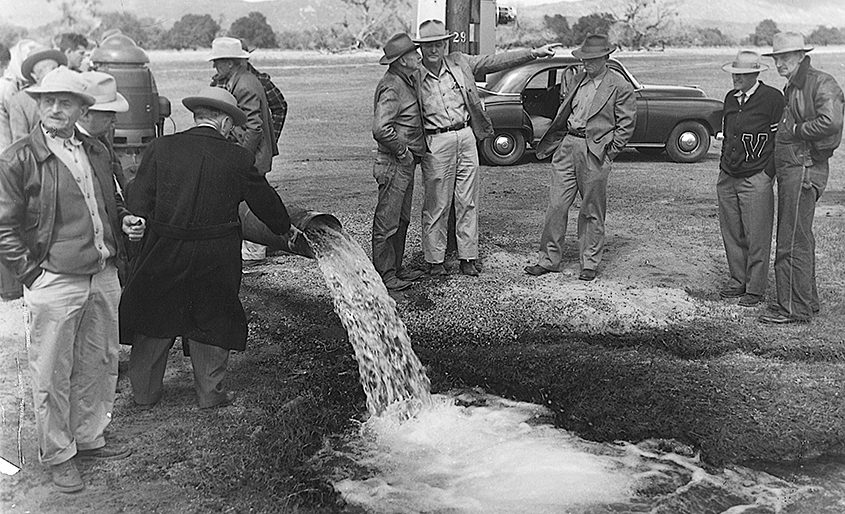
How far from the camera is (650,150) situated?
11328 millimetres

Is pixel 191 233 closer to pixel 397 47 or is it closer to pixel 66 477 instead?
pixel 66 477

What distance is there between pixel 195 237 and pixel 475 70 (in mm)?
3131

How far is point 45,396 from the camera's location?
133 inches

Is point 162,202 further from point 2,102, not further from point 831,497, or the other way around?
point 831,497

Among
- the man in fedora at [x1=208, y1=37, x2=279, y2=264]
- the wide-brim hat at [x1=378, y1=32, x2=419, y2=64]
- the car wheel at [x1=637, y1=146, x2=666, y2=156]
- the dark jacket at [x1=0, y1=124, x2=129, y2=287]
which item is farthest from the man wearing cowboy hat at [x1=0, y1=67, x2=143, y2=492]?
the car wheel at [x1=637, y1=146, x2=666, y2=156]

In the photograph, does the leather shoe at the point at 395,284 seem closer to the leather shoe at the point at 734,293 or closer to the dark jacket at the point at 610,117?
the dark jacket at the point at 610,117

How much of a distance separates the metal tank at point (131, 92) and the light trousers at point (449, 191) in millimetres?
2099

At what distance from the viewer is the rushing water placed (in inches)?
142

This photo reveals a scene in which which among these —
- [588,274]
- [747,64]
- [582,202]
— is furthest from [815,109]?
[588,274]

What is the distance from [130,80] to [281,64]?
175 inches

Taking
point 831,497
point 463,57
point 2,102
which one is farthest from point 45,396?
point 463,57

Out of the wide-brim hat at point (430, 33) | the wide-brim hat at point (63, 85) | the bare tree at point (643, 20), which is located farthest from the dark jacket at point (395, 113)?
the bare tree at point (643, 20)

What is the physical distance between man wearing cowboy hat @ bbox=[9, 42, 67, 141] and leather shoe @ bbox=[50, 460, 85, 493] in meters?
1.53

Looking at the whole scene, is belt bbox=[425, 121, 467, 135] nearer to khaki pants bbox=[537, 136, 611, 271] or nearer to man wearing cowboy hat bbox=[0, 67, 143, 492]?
khaki pants bbox=[537, 136, 611, 271]
